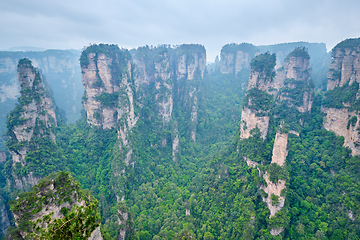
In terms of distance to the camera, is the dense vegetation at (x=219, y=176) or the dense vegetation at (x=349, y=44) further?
the dense vegetation at (x=349, y=44)

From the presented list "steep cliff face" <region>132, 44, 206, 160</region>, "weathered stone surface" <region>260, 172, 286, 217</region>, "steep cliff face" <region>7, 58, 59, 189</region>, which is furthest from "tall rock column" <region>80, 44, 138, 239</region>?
"weathered stone surface" <region>260, 172, 286, 217</region>

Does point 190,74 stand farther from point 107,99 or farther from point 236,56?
point 107,99

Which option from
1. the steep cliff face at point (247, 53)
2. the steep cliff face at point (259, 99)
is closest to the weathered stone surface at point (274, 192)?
the steep cliff face at point (259, 99)

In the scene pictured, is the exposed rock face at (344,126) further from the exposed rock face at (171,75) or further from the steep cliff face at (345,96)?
the exposed rock face at (171,75)

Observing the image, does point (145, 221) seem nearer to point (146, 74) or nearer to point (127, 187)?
point (127, 187)

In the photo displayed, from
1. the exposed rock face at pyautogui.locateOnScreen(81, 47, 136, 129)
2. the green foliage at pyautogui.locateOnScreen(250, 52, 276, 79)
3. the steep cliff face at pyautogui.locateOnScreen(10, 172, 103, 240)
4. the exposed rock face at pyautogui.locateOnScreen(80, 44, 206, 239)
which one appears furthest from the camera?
the exposed rock face at pyautogui.locateOnScreen(81, 47, 136, 129)

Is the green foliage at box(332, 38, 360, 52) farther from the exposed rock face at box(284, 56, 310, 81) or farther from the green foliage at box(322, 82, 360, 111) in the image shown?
the green foliage at box(322, 82, 360, 111)
